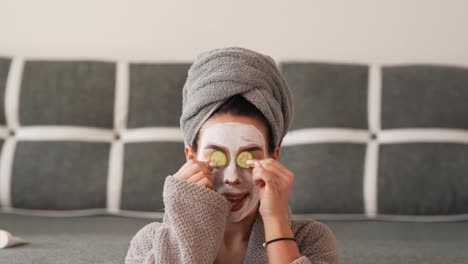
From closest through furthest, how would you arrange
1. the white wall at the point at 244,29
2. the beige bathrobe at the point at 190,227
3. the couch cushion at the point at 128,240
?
the beige bathrobe at the point at 190,227, the couch cushion at the point at 128,240, the white wall at the point at 244,29

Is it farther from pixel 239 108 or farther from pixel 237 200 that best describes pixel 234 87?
pixel 237 200

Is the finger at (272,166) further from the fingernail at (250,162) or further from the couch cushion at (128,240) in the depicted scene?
the couch cushion at (128,240)

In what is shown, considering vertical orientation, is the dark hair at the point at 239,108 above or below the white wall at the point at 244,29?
below

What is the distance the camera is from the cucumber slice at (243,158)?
3.23ft

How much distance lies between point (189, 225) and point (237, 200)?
4.3 inches

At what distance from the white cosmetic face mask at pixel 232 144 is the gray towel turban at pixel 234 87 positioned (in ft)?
0.11

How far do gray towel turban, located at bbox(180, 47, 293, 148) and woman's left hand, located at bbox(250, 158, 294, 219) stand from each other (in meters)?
0.08

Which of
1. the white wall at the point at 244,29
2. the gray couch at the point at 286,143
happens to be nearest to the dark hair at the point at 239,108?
the gray couch at the point at 286,143

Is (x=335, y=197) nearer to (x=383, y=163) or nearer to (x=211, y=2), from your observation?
(x=383, y=163)

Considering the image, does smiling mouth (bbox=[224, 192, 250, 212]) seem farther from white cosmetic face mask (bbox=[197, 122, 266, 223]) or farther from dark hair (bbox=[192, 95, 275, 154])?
dark hair (bbox=[192, 95, 275, 154])

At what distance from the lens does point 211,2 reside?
1932 mm

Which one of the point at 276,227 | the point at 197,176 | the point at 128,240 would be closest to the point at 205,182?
the point at 197,176

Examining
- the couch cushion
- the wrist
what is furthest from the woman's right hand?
the couch cushion

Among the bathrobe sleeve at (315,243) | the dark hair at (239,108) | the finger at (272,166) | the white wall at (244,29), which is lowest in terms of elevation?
the bathrobe sleeve at (315,243)
